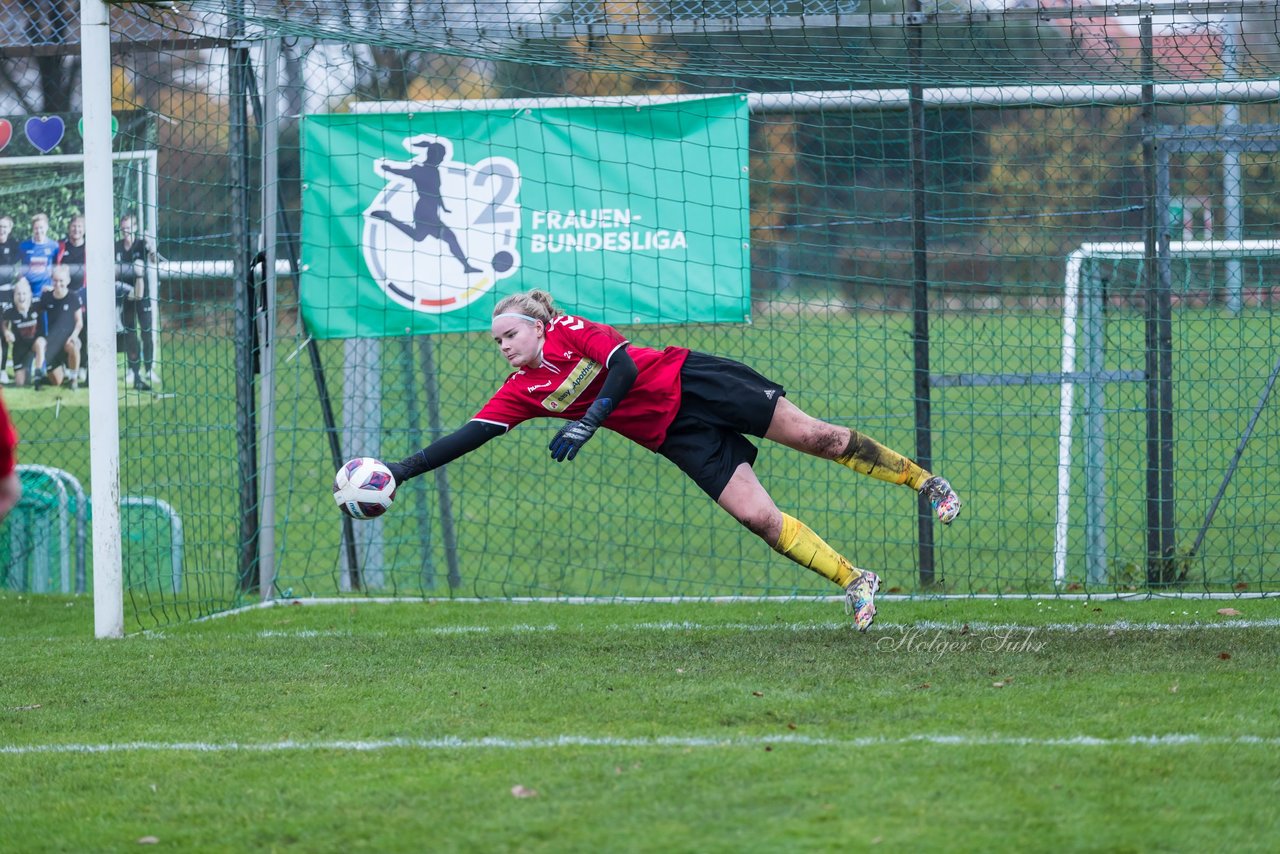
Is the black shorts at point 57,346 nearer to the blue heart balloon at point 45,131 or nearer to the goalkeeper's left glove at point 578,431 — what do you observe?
the blue heart balloon at point 45,131

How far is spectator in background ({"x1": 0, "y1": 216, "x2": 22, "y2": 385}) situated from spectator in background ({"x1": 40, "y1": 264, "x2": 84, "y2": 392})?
0.22 meters

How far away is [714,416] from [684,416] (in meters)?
0.14

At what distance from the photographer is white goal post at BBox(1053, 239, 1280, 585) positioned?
24.7ft

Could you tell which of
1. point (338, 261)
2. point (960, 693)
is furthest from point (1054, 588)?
point (338, 261)

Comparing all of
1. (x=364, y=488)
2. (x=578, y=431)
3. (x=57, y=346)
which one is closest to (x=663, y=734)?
(x=578, y=431)

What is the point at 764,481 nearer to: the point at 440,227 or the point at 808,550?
the point at 440,227

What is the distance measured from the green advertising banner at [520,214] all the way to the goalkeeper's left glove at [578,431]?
2.21 m

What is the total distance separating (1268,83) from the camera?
770 cm

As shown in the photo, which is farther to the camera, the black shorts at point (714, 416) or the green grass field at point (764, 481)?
the green grass field at point (764, 481)

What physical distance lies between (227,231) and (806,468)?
6.18 meters

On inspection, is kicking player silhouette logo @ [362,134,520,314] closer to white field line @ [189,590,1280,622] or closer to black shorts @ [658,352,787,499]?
white field line @ [189,590,1280,622]

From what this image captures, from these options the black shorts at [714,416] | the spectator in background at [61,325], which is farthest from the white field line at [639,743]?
the spectator in background at [61,325]

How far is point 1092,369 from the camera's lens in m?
7.66

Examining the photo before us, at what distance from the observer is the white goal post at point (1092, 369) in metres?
7.52
